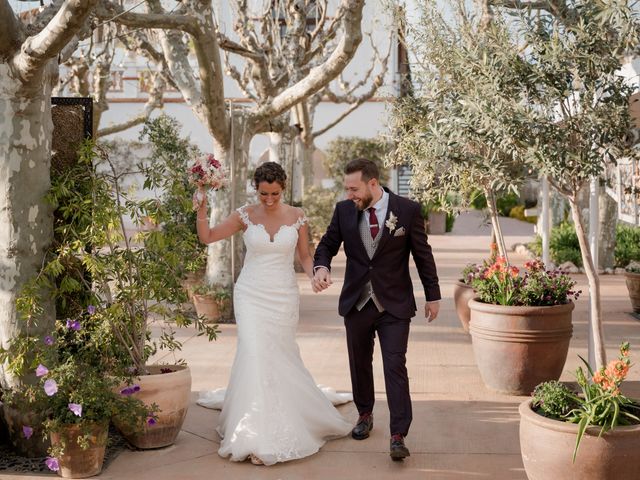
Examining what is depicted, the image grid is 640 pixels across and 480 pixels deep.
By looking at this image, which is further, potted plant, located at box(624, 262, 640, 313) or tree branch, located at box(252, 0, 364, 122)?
potted plant, located at box(624, 262, 640, 313)

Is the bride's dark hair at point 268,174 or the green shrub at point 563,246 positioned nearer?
the bride's dark hair at point 268,174

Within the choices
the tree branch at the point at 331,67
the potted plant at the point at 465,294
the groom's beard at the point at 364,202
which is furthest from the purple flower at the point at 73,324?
the potted plant at the point at 465,294

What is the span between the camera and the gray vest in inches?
237

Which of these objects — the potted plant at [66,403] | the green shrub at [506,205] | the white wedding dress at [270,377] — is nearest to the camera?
the potted plant at [66,403]

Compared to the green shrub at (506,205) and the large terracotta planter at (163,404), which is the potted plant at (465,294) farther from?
the green shrub at (506,205)

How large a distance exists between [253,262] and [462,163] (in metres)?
2.07

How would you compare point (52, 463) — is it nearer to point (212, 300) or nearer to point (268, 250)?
point (268, 250)

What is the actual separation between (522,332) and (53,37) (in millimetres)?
4448

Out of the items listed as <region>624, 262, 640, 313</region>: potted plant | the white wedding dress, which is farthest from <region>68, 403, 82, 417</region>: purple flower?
<region>624, 262, 640, 313</region>: potted plant

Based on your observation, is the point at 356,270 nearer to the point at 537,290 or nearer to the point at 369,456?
the point at 369,456

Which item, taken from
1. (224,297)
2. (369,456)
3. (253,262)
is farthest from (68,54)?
(369,456)

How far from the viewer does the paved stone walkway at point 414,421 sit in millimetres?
5766

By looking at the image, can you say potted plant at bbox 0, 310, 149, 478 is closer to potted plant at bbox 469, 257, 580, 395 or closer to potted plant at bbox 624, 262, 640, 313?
potted plant at bbox 469, 257, 580, 395

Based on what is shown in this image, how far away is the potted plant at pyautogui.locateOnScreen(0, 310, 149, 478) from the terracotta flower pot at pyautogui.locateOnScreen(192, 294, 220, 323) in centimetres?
608
